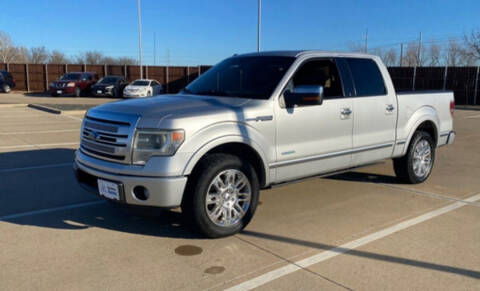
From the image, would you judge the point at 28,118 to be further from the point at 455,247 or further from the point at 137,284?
the point at 455,247

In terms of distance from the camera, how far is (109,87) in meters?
29.5

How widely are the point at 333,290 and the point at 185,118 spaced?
201cm

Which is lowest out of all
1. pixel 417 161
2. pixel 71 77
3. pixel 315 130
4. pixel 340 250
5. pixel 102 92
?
pixel 340 250

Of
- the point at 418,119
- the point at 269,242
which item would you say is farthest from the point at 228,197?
the point at 418,119

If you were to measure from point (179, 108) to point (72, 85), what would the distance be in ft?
89.8

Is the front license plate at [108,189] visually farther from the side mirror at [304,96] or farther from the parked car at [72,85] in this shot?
the parked car at [72,85]

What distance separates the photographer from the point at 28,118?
15.7 m

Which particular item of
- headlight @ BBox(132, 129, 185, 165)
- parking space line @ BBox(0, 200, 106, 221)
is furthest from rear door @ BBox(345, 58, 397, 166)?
parking space line @ BBox(0, 200, 106, 221)

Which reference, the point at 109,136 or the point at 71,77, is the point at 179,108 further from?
the point at 71,77

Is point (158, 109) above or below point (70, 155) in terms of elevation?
above

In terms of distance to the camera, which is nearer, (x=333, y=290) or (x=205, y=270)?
(x=333, y=290)

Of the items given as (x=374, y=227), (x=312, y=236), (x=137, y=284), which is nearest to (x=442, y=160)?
(x=374, y=227)

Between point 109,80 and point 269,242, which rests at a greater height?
point 109,80

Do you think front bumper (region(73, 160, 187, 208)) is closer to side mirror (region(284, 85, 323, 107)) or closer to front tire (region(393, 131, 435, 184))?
side mirror (region(284, 85, 323, 107))
